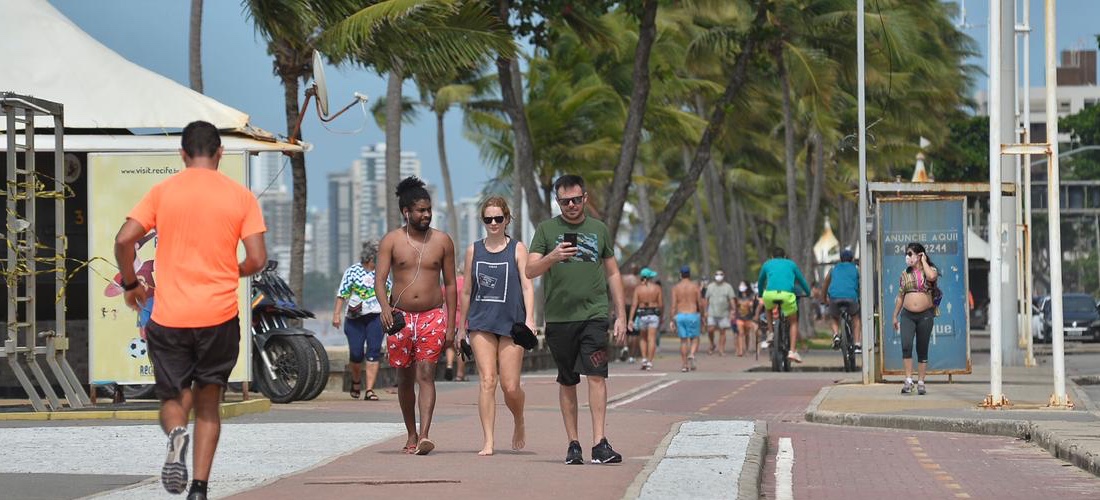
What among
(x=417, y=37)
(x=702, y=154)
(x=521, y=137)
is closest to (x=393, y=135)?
(x=521, y=137)

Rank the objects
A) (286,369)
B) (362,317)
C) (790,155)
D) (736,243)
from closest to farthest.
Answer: (286,369), (362,317), (790,155), (736,243)

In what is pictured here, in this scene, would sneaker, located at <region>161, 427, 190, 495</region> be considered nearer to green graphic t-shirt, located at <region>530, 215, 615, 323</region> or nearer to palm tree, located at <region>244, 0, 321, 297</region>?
green graphic t-shirt, located at <region>530, 215, 615, 323</region>

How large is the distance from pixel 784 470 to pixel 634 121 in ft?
75.1

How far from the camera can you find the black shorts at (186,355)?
8.53 meters

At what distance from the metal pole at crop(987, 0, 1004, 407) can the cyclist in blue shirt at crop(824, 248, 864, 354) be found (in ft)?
30.0

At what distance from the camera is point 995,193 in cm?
1728

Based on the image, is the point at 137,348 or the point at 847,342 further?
the point at 847,342

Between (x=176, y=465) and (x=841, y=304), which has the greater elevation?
(x=841, y=304)

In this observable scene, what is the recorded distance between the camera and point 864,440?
14930 mm

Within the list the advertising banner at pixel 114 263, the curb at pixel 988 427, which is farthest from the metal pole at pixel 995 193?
the advertising banner at pixel 114 263

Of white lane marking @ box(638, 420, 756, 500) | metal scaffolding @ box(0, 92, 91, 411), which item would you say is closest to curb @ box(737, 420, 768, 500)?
white lane marking @ box(638, 420, 756, 500)

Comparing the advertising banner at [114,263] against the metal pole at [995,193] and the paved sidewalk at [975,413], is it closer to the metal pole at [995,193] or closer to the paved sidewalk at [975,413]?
the paved sidewalk at [975,413]

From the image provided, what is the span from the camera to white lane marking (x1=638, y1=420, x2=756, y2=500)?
31.1ft

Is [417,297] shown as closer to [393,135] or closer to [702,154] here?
[393,135]
